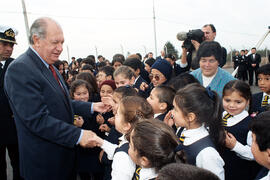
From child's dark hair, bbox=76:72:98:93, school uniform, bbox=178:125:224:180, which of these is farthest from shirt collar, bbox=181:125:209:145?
child's dark hair, bbox=76:72:98:93

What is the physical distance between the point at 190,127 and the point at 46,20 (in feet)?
5.26


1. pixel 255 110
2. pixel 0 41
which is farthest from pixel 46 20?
pixel 255 110

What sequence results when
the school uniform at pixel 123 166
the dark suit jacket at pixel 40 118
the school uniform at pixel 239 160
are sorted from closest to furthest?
the school uniform at pixel 123 166 < the dark suit jacket at pixel 40 118 < the school uniform at pixel 239 160

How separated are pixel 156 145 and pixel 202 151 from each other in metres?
0.38

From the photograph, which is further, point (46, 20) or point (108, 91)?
point (108, 91)

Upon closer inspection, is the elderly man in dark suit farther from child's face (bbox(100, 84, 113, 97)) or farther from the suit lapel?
child's face (bbox(100, 84, 113, 97))

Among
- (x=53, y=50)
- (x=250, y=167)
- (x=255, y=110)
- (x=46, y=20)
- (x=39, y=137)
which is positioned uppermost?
(x=46, y=20)

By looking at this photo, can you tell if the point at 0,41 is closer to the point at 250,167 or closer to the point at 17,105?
the point at 17,105

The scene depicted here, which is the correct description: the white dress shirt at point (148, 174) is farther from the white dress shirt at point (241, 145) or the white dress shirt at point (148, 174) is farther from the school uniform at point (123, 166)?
the white dress shirt at point (241, 145)

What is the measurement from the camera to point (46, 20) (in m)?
1.97

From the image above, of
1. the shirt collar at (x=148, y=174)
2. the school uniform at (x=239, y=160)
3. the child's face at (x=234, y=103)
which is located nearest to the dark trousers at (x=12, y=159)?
the shirt collar at (x=148, y=174)

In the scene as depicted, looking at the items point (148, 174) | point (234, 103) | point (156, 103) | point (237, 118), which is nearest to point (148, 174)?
point (148, 174)

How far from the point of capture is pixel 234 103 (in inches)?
92.2

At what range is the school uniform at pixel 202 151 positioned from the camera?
5.13ft
